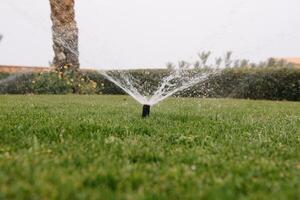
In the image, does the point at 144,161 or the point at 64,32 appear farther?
the point at 64,32

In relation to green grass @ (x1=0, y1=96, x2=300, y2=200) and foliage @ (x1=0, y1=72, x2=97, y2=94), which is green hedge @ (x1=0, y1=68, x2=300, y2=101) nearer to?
foliage @ (x1=0, y1=72, x2=97, y2=94)

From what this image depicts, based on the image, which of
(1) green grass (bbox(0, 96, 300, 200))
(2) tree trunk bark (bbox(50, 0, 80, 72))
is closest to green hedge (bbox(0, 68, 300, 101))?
(2) tree trunk bark (bbox(50, 0, 80, 72))

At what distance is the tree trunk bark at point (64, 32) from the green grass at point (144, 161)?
39.4 ft

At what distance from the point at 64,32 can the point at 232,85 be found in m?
6.49

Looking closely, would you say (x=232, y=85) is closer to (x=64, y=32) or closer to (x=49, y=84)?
(x=64, y=32)

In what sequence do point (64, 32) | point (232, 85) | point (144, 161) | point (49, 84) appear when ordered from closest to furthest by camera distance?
point (144, 161), point (49, 84), point (64, 32), point (232, 85)

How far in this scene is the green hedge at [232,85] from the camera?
1634cm

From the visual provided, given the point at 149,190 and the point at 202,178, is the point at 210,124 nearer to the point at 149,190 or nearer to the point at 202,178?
the point at 202,178

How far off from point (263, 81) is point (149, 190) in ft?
49.5

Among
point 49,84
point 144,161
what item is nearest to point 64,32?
point 49,84

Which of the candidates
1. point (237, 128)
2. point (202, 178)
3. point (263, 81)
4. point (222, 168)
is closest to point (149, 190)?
point (202, 178)

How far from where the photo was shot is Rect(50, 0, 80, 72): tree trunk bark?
16.8 metres

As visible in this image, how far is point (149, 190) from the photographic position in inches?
91.4

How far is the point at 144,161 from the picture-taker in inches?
124
